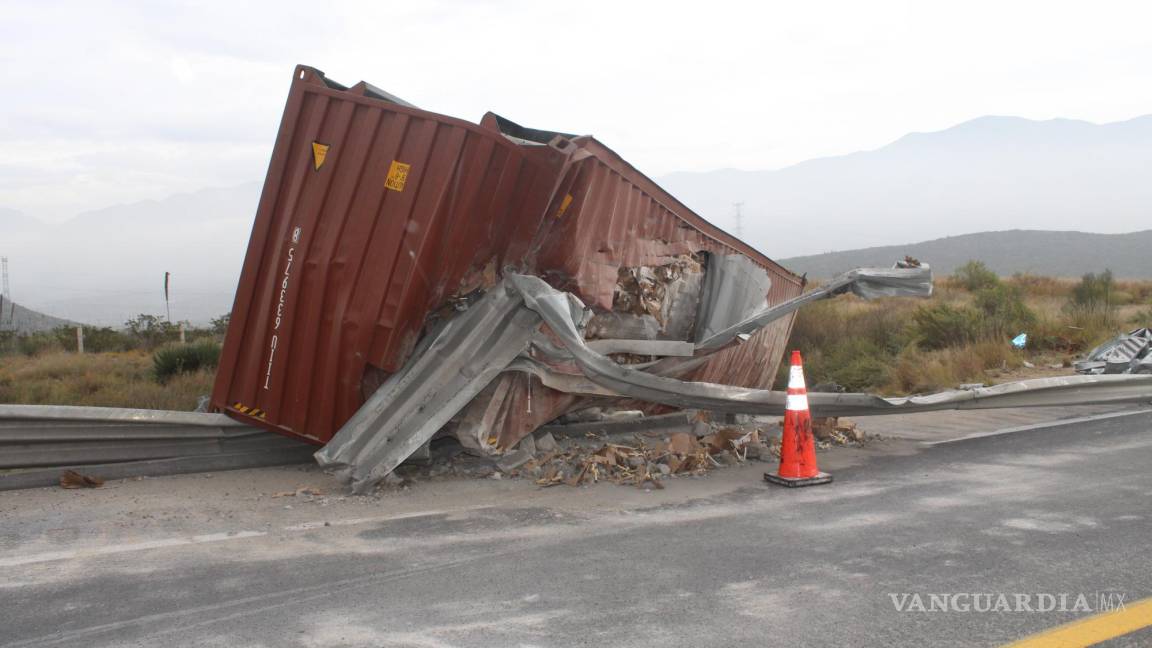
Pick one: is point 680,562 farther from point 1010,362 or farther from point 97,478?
point 1010,362

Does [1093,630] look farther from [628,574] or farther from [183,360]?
[183,360]

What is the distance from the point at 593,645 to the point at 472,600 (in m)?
0.74

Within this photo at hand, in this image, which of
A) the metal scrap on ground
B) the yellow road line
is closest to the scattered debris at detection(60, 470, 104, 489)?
the yellow road line

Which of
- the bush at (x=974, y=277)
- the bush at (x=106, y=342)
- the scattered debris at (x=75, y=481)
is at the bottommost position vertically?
the scattered debris at (x=75, y=481)

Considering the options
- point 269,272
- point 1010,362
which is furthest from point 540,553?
point 1010,362

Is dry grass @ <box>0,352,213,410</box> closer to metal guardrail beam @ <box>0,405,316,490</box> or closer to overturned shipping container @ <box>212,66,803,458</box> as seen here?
metal guardrail beam @ <box>0,405,316,490</box>

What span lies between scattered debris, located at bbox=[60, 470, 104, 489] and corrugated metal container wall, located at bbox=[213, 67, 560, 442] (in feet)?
3.70

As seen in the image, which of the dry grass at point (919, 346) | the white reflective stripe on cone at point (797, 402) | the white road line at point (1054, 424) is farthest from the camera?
the dry grass at point (919, 346)

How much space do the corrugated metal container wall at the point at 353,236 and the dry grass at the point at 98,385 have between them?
4.70m

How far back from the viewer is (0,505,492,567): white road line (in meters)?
4.58

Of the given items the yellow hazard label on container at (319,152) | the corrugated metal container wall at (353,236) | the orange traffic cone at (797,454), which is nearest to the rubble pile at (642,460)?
the orange traffic cone at (797,454)

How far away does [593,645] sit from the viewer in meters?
3.33

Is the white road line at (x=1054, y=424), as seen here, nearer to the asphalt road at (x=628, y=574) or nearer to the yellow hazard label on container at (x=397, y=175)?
the asphalt road at (x=628, y=574)

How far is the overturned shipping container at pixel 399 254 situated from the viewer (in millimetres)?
6156
